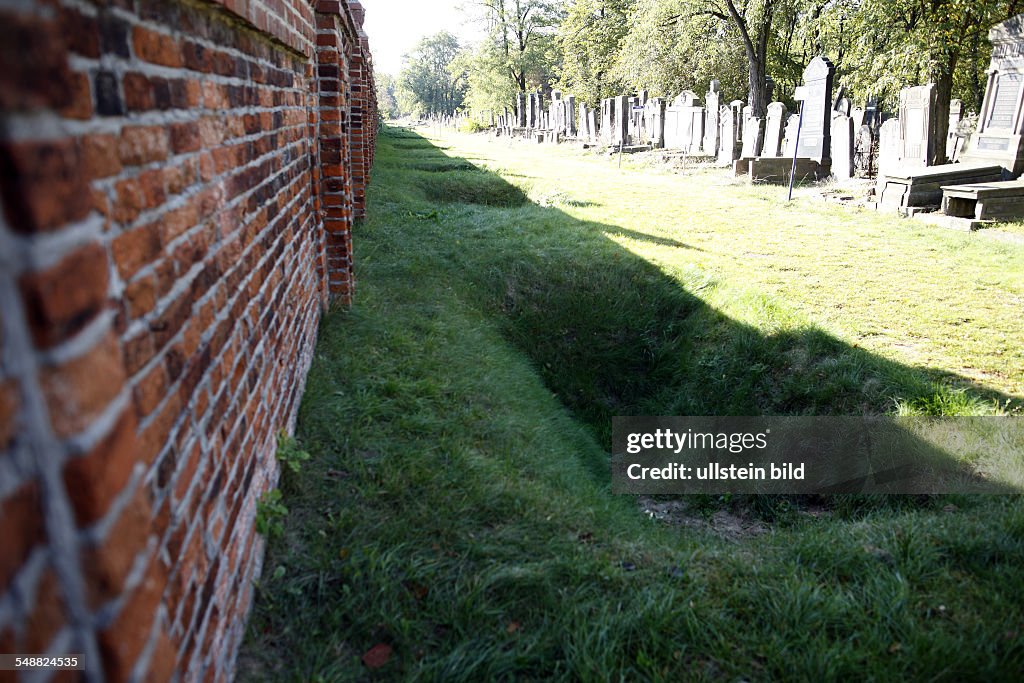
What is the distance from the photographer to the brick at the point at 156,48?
135 cm

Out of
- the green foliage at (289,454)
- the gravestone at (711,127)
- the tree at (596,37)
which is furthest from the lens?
the tree at (596,37)

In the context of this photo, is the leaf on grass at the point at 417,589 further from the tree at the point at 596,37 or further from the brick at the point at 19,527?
the tree at the point at 596,37

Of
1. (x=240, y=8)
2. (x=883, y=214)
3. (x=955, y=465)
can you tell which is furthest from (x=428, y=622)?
(x=883, y=214)

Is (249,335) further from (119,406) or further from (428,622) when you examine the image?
(119,406)

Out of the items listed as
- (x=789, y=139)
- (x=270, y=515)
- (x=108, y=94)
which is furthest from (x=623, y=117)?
(x=108, y=94)

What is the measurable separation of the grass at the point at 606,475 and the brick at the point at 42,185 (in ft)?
5.43

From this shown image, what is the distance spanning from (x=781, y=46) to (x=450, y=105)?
213 ft

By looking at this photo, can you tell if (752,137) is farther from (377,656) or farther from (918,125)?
(377,656)

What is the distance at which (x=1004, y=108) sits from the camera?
10539 millimetres

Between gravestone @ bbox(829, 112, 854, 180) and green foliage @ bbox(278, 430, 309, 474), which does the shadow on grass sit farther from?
gravestone @ bbox(829, 112, 854, 180)

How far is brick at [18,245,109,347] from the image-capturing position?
2.56ft

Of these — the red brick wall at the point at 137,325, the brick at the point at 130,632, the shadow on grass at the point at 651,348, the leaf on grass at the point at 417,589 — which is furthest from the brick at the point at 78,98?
the shadow on grass at the point at 651,348

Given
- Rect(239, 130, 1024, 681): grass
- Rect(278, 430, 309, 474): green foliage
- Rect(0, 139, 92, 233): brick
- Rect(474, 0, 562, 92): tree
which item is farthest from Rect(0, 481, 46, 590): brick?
Rect(474, 0, 562, 92): tree

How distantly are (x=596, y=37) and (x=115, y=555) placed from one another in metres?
34.8
